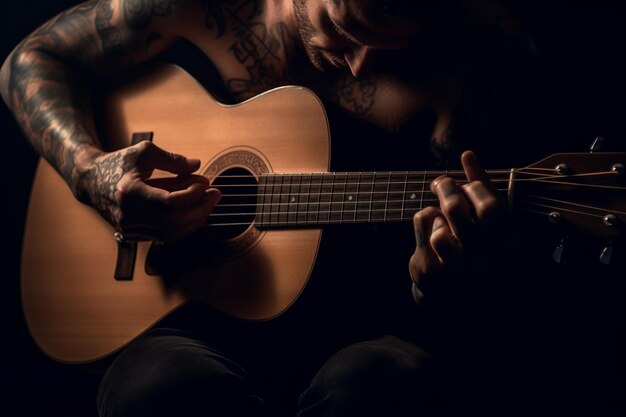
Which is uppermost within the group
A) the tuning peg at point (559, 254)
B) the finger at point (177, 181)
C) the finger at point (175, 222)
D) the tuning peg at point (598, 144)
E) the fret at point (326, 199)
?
the tuning peg at point (598, 144)

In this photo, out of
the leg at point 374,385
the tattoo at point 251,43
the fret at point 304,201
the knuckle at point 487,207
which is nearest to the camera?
the knuckle at point 487,207

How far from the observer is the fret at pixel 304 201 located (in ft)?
3.36

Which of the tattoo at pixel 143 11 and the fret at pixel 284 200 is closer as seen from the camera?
the fret at pixel 284 200

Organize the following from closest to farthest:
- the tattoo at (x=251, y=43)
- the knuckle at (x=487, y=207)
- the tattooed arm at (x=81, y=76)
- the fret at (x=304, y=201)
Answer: the knuckle at (x=487, y=207) → the fret at (x=304, y=201) → the tattooed arm at (x=81, y=76) → the tattoo at (x=251, y=43)

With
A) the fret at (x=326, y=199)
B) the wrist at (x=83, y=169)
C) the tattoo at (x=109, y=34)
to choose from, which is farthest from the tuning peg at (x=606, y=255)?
the tattoo at (x=109, y=34)

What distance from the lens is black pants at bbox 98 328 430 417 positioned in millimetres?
925

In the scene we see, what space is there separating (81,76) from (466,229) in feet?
3.34

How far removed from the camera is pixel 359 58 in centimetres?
103

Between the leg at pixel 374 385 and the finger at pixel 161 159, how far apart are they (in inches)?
19.4

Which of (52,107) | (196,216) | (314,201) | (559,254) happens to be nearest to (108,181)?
(196,216)

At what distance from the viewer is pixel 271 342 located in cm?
109

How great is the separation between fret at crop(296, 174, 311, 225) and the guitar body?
27 mm

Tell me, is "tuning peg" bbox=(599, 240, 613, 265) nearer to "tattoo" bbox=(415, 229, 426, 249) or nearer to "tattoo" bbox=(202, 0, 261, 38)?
"tattoo" bbox=(415, 229, 426, 249)

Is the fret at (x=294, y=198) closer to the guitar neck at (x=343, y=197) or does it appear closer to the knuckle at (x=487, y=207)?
the guitar neck at (x=343, y=197)
